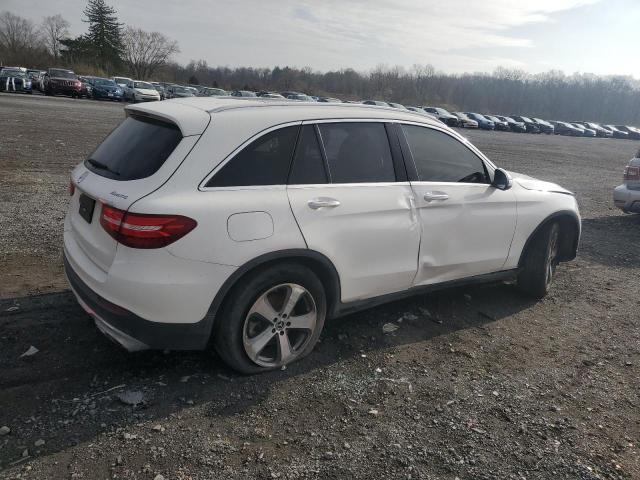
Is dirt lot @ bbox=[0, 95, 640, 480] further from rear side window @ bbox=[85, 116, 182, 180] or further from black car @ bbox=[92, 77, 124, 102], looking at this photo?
black car @ bbox=[92, 77, 124, 102]

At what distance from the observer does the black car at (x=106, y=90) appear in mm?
39375

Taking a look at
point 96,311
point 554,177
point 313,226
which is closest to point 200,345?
point 96,311

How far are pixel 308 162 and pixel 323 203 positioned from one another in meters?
0.32

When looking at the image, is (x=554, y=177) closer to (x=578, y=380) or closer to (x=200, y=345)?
(x=578, y=380)

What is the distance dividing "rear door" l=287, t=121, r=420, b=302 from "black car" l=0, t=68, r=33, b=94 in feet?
130

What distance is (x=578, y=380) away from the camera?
3.79 meters

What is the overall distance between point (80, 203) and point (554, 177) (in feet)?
51.7

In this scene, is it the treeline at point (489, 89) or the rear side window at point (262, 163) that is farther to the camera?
the treeline at point (489, 89)

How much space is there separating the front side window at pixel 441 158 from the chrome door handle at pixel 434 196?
12 centimetres

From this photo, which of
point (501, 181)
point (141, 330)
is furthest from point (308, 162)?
point (501, 181)

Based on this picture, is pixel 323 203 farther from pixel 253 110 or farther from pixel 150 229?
pixel 150 229

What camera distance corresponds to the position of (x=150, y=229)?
284 centimetres

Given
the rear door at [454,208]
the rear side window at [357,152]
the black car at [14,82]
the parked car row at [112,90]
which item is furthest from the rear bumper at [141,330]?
the black car at [14,82]

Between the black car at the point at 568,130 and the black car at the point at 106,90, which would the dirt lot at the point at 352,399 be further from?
Answer: the black car at the point at 568,130
